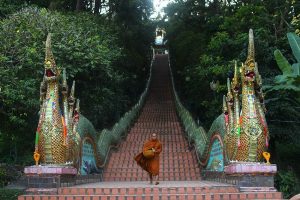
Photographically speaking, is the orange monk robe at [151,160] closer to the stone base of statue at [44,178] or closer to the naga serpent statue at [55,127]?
the naga serpent statue at [55,127]

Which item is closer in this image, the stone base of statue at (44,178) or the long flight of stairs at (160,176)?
the long flight of stairs at (160,176)

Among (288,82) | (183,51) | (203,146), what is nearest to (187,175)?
(203,146)

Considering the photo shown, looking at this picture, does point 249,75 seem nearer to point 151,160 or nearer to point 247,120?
point 247,120

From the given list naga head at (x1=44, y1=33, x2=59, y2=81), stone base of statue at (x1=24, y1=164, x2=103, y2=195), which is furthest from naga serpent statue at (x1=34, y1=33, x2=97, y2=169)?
stone base of statue at (x1=24, y1=164, x2=103, y2=195)

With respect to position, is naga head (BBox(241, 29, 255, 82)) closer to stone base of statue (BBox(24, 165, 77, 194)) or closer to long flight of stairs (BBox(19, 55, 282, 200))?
long flight of stairs (BBox(19, 55, 282, 200))

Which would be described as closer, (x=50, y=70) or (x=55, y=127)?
(x=55, y=127)

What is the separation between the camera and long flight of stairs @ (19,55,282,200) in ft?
27.8

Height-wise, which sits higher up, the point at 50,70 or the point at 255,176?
the point at 50,70

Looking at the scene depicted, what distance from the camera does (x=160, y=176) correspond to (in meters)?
12.9

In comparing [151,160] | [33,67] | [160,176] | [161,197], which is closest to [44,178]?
[161,197]

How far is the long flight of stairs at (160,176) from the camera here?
8.48 m

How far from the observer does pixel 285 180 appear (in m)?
11.9

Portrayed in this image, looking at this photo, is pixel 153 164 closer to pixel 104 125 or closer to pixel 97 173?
pixel 97 173

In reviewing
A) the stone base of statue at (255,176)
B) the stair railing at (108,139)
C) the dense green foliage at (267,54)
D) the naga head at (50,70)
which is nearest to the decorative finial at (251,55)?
the stone base of statue at (255,176)
